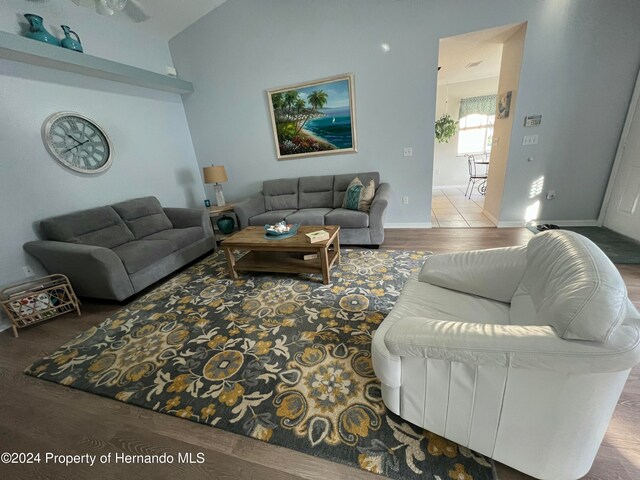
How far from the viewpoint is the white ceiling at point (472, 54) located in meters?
3.04

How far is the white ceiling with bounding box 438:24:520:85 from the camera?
3.04 metres

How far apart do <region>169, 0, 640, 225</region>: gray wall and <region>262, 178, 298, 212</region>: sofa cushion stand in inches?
11.5

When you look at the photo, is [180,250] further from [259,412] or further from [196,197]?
[259,412]

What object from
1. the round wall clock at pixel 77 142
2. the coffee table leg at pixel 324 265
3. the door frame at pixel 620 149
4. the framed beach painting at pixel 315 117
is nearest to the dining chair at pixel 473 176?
the door frame at pixel 620 149

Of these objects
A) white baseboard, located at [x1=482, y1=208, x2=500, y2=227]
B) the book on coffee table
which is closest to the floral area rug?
the book on coffee table

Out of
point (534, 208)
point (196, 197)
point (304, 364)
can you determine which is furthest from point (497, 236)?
point (196, 197)

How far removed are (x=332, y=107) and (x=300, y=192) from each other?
1.29m

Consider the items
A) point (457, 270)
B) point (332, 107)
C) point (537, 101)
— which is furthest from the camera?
point (332, 107)

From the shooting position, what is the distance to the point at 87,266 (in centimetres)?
233

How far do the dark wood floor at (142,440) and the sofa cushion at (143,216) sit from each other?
1.67 m

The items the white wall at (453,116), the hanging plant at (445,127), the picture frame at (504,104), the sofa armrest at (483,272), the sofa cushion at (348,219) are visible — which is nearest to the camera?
the sofa armrest at (483,272)

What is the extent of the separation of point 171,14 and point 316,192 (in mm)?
3126

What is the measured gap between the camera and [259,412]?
135 cm

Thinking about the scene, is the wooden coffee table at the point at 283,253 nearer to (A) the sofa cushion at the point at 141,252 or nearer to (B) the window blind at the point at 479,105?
(A) the sofa cushion at the point at 141,252
